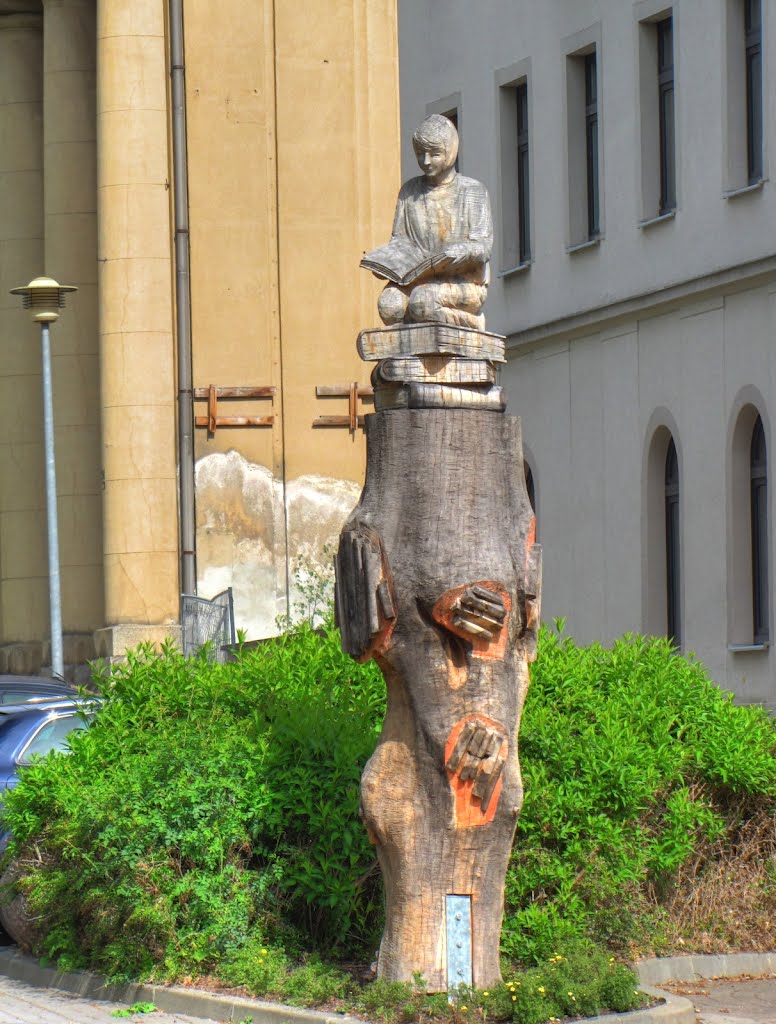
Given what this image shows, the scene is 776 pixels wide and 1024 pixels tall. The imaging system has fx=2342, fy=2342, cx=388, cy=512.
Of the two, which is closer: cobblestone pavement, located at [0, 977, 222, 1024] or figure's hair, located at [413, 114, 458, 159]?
cobblestone pavement, located at [0, 977, 222, 1024]

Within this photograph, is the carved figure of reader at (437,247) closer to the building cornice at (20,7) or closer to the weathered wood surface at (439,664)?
the weathered wood surface at (439,664)

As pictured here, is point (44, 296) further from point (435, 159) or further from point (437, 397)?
point (437, 397)

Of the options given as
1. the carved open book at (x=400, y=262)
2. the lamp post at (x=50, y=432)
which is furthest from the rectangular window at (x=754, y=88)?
the carved open book at (x=400, y=262)

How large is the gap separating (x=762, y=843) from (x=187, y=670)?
11.7 feet

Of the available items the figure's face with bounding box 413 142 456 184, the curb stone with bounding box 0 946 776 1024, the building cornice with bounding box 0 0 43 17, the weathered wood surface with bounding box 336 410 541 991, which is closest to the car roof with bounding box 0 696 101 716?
the curb stone with bounding box 0 946 776 1024

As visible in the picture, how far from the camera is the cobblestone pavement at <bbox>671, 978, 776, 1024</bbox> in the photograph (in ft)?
38.4

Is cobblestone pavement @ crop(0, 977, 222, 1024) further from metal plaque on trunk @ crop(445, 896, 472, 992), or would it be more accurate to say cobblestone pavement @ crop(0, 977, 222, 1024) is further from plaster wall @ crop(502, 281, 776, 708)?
plaster wall @ crop(502, 281, 776, 708)

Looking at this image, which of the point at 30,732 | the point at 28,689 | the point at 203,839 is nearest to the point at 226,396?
the point at 28,689

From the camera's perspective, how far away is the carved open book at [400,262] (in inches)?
460

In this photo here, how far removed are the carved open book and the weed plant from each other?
9.05 ft

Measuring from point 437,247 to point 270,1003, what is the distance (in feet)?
12.6

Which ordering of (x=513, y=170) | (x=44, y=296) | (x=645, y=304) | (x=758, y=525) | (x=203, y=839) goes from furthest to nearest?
A: (x=513, y=170), (x=645, y=304), (x=758, y=525), (x=44, y=296), (x=203, y=839)

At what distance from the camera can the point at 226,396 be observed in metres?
26.1

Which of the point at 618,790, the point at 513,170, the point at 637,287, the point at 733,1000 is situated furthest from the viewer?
the point at 513,170
